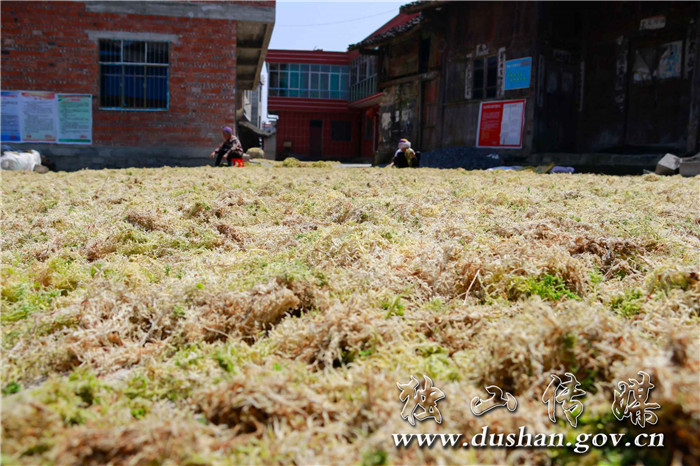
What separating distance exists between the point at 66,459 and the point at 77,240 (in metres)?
2.94

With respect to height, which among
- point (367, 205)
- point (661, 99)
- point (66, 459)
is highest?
point (661, 99)

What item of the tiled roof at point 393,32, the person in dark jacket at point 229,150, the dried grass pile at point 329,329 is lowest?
the dried grass pile at point 329,329

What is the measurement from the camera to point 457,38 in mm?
17562

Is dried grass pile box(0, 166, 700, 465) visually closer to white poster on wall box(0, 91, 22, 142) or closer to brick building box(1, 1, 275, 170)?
brick building box(1, 1, 275, 170)

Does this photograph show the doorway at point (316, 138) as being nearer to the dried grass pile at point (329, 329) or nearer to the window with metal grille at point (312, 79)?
the window with metal grille at point (312, 79)

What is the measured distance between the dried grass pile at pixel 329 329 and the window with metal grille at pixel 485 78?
12.5 meters

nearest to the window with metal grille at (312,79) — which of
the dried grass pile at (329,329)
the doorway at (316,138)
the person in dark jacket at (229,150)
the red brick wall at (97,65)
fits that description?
the doorway at (316,138)

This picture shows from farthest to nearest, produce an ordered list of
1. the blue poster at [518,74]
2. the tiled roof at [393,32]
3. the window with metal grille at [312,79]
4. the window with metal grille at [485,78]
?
the window with metal grille at [312,79], the tiled roof at [393,32], the window with metal grille at [485,78], the blue poster at [518,74]

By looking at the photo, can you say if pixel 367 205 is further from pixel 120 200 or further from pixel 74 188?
pixel 74 188

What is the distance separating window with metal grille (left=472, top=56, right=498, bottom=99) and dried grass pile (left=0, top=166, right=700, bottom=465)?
41.1 ft

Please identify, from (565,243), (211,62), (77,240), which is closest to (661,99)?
(211,62)

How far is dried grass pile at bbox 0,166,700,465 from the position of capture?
1.50 m

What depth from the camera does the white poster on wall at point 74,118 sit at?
1298 cm

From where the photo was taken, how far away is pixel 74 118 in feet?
42.9
